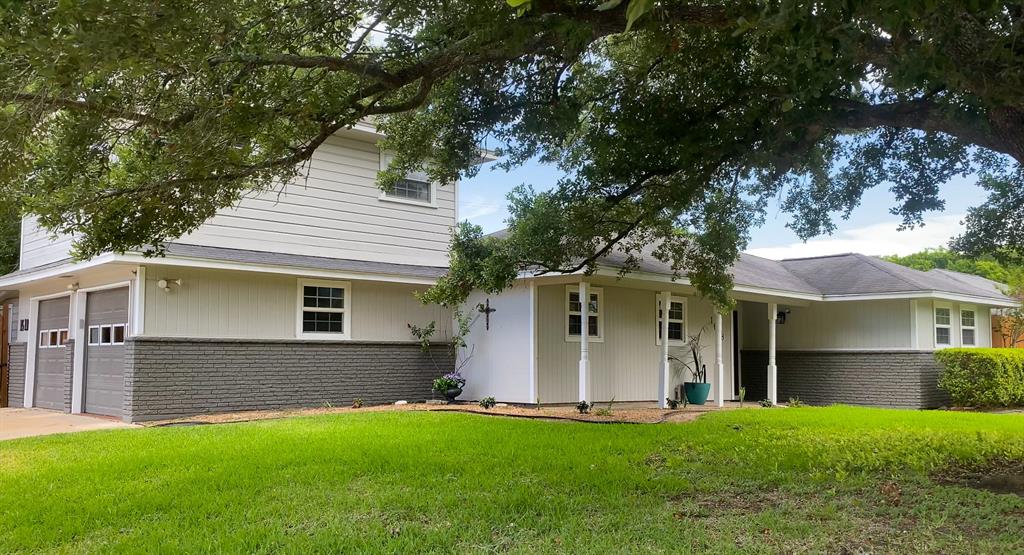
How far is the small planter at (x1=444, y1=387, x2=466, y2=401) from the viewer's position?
15.1 metres

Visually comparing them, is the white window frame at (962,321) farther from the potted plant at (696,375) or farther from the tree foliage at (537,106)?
the tree foliage at (537,106)

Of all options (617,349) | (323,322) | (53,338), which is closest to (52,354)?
(53,338)

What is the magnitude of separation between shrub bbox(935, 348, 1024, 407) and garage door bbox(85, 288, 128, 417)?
55.0ft

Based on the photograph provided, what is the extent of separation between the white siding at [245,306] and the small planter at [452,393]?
4.62 ft

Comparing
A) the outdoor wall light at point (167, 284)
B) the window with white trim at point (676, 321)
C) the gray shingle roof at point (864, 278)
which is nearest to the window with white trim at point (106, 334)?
the outdoor wall light at point (167, 284)

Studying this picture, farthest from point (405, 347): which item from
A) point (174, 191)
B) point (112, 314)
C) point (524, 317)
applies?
point (174, 191)

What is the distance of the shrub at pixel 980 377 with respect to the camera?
56.1 feet

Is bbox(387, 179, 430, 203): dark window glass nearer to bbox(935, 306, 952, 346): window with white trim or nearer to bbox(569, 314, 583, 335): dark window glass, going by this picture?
bbox(569, 314, 583, 335): dark window glass

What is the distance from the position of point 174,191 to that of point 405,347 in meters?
9.01

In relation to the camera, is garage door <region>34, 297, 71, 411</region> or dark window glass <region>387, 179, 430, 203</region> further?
dark window glass <region>387, 179, 430, 203</region>

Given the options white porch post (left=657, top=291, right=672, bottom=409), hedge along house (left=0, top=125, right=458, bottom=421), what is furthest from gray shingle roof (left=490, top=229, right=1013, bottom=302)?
hedge along house (left=0, top=125, right=458, bottom=421)

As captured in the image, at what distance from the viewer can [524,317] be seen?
48.0 feet

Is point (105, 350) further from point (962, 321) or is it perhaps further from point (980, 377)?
point (962, 321)

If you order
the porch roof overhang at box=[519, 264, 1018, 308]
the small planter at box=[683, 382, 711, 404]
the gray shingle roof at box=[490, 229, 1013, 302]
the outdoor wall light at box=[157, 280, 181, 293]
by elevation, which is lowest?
the small planter at box=[683, 382, 711, 404]
